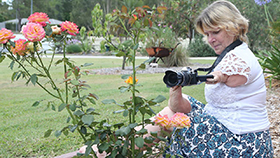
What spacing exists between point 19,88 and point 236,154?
469 cm

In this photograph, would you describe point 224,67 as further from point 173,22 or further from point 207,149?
point 173,22

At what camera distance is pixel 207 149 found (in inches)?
62.4

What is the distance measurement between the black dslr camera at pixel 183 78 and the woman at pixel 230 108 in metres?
0.18

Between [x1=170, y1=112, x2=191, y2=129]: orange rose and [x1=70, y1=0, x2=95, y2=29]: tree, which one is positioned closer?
[x1=170, y1=112, x2=191, y2=129]: orange rose

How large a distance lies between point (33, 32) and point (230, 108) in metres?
A: 1.16

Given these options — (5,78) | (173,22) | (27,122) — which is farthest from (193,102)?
(173,22)

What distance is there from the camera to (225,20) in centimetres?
170

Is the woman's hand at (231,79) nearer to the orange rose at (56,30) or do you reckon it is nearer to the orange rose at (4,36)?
the orange rose at (56,30)

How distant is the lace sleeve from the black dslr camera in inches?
7.3

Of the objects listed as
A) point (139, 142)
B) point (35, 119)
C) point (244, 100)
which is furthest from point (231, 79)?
point (35, 119)

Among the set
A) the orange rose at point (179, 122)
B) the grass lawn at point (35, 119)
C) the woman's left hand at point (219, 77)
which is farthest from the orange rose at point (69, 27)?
the woman's left hand at point (219, 77)

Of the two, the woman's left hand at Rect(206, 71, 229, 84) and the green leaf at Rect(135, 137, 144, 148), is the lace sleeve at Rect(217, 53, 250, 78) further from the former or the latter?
the green leaf at Rect(135, 137, 144, 148)

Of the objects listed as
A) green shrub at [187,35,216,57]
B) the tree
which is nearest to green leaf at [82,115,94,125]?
green shrub at [187,35,216,57]

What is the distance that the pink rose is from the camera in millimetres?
1186
